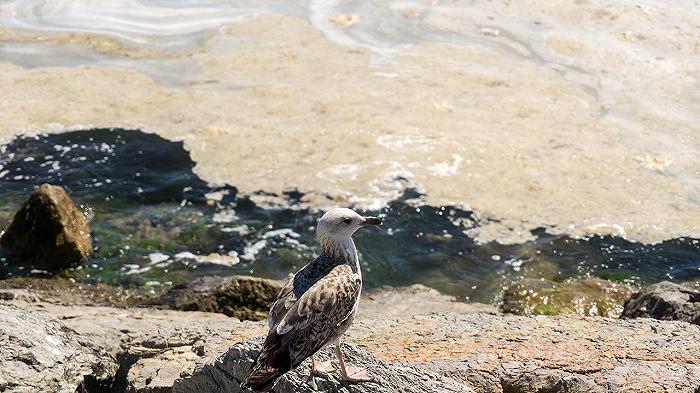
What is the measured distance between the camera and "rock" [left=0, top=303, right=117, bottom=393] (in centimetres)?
773

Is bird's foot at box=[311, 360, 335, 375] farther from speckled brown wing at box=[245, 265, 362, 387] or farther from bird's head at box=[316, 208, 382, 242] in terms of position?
bird's head at box=[316, 208, 382, 242]

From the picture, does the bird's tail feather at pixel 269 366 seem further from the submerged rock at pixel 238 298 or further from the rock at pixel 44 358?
the submerged rock at pixel 238 298

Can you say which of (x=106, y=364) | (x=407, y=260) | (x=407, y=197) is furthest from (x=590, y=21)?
(x=106, y=364)

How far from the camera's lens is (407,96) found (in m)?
18.3

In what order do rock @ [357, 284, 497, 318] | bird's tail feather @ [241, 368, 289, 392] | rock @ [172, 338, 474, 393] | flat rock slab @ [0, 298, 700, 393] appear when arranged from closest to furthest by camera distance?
bird's tail feather @ [241, 368, 289, 392], rock @ [172, 338, 474, 393], flat rock slab @ [0, 298, 700, 393], rock @ [357, 284, 497, 318]

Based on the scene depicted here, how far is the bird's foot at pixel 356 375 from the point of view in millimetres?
6859

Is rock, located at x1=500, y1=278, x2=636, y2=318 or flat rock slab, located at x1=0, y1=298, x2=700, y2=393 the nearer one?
flat rock slab, located at x1=0, y1=298, x2=700, y2=393

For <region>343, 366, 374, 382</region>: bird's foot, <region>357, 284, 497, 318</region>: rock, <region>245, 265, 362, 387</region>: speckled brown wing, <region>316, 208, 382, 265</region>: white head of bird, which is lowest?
<region>357, 284, 497, 318</region>: rock

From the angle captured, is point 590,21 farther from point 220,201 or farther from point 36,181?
point 36,181

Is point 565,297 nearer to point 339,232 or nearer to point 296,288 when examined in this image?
point 339,232

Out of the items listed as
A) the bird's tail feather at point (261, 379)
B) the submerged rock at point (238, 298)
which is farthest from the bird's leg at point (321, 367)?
the submerged rock at point (238, 298)

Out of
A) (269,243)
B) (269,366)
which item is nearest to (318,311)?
(269,366)

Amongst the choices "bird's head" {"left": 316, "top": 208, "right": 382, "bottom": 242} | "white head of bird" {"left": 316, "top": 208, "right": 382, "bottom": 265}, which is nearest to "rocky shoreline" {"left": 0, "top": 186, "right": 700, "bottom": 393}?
"white head of bird" {"left": 316, "top": 208, "right": 382, "bottom": 265}

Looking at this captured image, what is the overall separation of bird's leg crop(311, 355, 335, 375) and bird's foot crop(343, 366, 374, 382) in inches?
5.3
